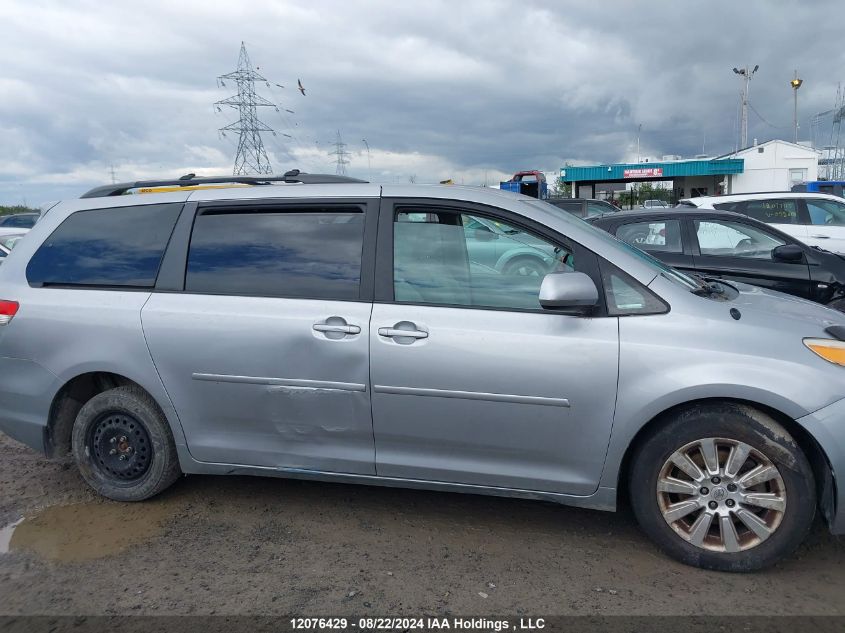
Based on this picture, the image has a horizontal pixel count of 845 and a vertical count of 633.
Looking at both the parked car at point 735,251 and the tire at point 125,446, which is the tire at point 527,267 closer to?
the tire at point 125,446

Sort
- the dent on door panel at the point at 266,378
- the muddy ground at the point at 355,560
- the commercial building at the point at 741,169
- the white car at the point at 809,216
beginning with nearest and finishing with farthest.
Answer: the muddy ground at the point at 355,560
the dent on door panel at the point at 266,378
the white car at the point at 809,216
the commercial building at the point at 741,169

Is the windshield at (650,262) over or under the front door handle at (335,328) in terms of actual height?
over

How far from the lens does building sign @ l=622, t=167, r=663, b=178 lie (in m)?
47.7

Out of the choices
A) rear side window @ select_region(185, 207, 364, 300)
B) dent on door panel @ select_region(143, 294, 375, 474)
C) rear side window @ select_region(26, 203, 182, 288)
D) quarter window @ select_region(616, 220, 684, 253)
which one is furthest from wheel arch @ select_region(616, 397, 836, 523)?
quarter window @ select_region(616, 220, 684, 253)

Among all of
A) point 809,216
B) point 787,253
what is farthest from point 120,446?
point 809,216

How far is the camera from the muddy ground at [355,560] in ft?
9.59

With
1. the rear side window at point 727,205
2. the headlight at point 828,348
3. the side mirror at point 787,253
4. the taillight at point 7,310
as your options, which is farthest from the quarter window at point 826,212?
the taillight at point 7,310

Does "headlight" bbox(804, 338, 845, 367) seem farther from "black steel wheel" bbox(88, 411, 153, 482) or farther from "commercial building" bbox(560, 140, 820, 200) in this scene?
"commercial building" bbox(560, 140, 820, 200)

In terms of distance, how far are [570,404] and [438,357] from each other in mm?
671

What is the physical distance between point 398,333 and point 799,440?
1951mm

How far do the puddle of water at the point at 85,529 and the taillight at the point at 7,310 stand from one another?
1170 millimetres

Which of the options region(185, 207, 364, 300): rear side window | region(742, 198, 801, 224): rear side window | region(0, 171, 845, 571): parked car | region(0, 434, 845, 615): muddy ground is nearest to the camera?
region(0, 434, 845, 615): muddy ground

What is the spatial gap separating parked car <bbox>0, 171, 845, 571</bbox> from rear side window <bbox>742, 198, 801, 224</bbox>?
6.38 meters

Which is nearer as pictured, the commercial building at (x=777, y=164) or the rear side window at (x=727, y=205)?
the rear side window at (x=727, y=205)
